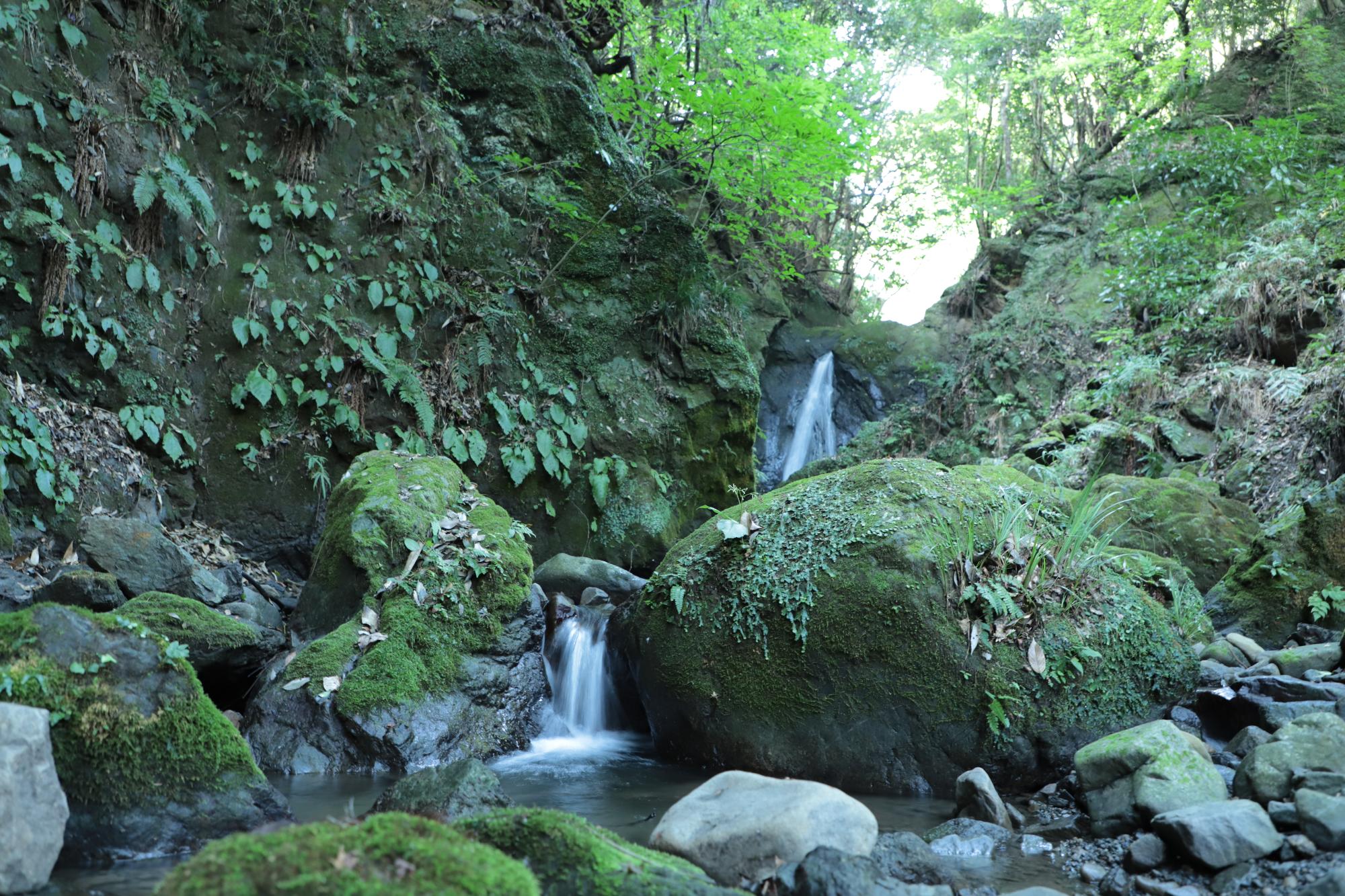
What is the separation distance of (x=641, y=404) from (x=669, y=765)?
5.84 m

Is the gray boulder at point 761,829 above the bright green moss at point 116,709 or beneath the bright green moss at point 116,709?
beneath

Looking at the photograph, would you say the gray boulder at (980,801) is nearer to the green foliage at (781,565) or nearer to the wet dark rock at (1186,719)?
the green foliage at (781,565)

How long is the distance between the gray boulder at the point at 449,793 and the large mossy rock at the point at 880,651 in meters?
1.93

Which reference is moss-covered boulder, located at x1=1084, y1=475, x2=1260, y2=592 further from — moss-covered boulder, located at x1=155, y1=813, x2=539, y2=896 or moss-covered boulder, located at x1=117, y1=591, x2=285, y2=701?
moss-covered boulder, located at x1=117, y1=591, x2=285, y2=701

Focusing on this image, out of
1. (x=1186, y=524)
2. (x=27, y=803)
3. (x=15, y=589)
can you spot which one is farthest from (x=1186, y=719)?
(x=15, y=589)

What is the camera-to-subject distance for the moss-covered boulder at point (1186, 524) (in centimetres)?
776

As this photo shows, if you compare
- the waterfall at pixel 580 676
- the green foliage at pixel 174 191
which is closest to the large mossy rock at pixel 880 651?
the waterfall at pixel 580 676

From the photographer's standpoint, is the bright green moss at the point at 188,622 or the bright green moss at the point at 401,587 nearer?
the bright green moss at the point at 188,622

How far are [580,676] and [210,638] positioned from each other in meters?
2.59

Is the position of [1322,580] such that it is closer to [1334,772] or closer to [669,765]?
[1334,772]

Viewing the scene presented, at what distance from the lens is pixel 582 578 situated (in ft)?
27.1

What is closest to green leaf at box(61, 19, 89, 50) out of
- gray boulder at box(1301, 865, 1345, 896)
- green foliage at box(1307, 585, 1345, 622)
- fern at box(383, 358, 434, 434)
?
fern at box(383, 358, 434, 434)

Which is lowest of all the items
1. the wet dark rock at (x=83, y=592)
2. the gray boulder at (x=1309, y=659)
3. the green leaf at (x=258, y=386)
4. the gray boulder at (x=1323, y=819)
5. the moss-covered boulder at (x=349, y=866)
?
the gray boulder at (x=1323, y=819)

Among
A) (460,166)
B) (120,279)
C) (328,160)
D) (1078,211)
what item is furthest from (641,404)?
(1078,211)
